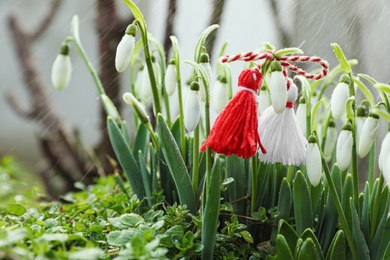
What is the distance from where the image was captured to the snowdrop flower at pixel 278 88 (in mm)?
749

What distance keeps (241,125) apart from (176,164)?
138 millimetres

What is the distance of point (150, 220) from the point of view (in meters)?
0.84

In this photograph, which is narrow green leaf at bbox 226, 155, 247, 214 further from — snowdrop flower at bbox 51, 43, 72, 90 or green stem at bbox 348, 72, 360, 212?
snowdrop flower at bbox 51, 43, 72, 90

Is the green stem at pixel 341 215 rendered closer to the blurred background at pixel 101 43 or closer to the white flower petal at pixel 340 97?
the white flower petal at pixel 340 97

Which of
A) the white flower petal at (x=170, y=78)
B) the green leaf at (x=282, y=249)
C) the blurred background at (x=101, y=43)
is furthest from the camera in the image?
the blurred background at (x=101, y=43)

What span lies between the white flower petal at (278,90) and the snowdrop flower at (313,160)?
→ 0.07 m

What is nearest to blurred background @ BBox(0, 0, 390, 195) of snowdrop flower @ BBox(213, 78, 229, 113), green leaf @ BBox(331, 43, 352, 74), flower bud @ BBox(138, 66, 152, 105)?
flower bud @ BBox(138, 66, 152, 105)

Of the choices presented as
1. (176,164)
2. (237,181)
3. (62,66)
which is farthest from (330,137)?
(62,66)

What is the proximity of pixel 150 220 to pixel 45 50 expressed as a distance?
180 centimetres

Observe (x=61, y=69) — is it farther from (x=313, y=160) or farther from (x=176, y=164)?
(x=313, y=160)

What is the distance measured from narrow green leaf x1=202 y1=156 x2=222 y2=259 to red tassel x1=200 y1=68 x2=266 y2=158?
23mm

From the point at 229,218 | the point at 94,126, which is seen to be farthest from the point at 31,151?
the point at 229,218

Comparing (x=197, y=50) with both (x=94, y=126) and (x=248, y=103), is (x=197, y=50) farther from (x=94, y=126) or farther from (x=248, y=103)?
(x=94, y=126)

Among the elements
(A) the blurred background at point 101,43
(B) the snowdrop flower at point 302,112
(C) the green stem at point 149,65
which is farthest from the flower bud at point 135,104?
(A) the blurred background at point 101,43
